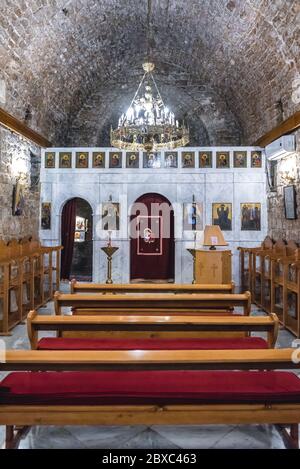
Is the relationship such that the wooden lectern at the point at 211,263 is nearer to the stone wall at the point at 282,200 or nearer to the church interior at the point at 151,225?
the church interior at the point at 151,225

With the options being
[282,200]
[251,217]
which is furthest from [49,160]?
[282,200]

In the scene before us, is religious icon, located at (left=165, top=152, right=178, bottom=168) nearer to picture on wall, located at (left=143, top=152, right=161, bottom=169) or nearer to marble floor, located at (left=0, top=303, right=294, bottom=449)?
picture on wall, located at (left=143, top=152, right=161, bottom=169)

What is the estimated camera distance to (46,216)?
33.7 feet

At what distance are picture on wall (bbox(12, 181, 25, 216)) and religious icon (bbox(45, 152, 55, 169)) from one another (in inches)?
69.7

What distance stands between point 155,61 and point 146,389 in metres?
12.0

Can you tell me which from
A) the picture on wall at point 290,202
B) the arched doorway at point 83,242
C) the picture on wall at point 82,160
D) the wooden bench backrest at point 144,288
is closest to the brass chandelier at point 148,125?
the wooden bench backrest at point 144,288

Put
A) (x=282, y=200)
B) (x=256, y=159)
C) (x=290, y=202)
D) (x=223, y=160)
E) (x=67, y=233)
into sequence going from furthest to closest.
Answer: (x=67, y=233)
(x=223, y=160)
(x=256, y=159)
(x=282, y=200)
(x=290, y=202)

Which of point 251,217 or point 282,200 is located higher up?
point 282,200

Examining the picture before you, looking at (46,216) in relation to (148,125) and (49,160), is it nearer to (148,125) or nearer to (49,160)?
(49,160)

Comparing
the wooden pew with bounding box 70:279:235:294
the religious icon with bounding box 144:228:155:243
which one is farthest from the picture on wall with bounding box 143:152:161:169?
the wooden pew with bounding box 70:279:235:294

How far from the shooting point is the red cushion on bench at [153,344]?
3.41 metres

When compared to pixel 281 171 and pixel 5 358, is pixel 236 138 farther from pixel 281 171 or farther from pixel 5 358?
pixel 5 358

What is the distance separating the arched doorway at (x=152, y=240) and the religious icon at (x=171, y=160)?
3.28ft

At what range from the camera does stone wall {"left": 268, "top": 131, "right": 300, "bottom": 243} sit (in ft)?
25.1
